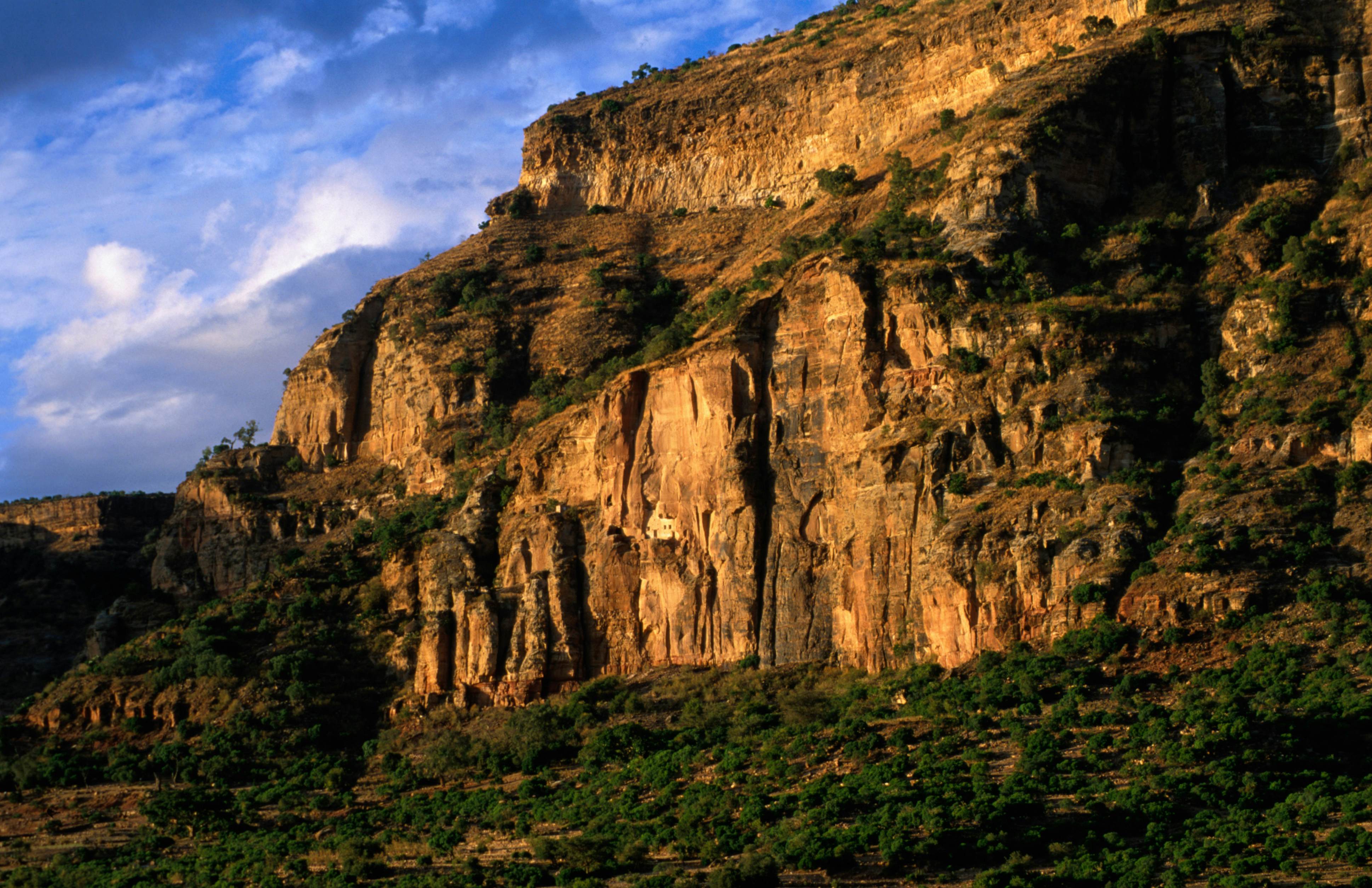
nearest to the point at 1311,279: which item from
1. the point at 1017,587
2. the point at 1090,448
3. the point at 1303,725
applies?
the point at 1090,448

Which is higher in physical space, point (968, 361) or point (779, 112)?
point (779, 112)

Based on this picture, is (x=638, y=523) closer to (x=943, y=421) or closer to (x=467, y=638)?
(x=467, y=638)

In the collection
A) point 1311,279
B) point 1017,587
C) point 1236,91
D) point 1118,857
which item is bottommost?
point 1118,857

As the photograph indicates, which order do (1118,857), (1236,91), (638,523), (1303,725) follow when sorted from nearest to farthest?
(1118,857) < (1303,725) < (638,523) < (1236,91)

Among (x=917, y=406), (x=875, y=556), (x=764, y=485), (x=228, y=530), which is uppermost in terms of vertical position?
(x=917, y=406)

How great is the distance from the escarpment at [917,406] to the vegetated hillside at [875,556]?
6.9 inches

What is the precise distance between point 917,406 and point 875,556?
18.9 ft

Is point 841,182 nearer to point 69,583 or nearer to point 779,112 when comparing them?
point 779,112

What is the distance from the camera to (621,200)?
9369 centimetres

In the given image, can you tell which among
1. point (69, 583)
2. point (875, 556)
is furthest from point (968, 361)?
point (69, 583)

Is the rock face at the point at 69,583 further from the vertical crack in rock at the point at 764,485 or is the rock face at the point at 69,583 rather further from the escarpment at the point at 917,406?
the vertical crack in rock at the point at 764,485

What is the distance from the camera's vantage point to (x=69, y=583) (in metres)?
87.4

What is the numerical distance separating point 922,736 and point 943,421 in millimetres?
12696

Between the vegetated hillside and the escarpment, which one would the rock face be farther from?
the escarpment
